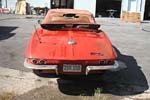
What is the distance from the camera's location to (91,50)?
21.4 ft

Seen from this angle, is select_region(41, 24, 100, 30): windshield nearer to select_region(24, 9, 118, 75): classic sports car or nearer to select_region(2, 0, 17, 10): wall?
select_region(24, 9, 118, 75): classic sports car

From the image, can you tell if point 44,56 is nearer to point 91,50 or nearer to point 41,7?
point 91,50

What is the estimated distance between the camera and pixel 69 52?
6398mm

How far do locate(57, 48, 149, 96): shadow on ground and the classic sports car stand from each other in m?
0.55

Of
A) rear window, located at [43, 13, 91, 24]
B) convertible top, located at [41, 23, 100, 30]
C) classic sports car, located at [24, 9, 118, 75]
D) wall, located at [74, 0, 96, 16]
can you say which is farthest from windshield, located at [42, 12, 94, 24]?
wall, located at [74, 0, 96, 16]

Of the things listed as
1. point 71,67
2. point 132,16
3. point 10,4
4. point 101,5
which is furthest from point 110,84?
point 10,4

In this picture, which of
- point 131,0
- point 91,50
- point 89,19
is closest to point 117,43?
point 89,19

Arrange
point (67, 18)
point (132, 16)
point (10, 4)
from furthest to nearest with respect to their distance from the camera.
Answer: point (10, 4) < point (132, 16) < point (67, 18)

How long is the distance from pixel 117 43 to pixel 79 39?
18.2 ft

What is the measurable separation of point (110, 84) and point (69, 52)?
4.64ft

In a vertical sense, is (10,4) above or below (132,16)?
above

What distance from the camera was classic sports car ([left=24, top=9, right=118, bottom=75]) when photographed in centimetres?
625

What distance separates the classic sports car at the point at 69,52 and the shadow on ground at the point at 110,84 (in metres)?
0.55

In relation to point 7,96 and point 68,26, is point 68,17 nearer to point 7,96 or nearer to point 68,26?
point 68,26
